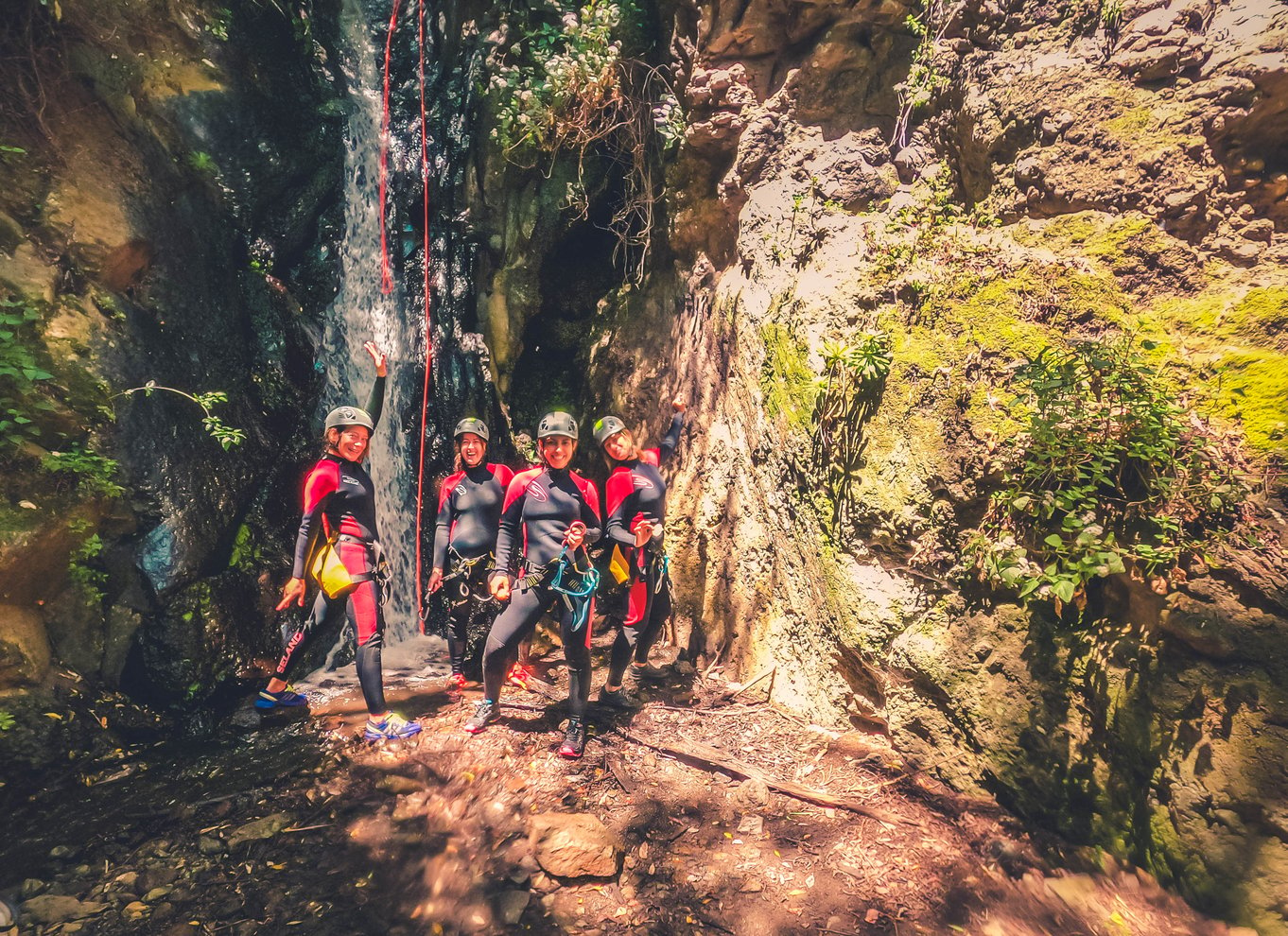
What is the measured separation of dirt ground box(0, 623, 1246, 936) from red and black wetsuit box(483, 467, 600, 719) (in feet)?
1.92

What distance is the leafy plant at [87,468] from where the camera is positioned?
451 cm

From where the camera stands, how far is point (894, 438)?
4.11 metres

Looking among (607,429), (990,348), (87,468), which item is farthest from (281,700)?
(990,348)

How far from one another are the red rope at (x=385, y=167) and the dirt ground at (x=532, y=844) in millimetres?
5305

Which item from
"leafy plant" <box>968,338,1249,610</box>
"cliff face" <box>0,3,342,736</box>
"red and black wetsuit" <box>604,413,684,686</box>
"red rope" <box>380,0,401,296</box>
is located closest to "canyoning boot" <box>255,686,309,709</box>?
"cliff face" <box>0,3,342,736</box>

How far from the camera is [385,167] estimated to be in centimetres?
794

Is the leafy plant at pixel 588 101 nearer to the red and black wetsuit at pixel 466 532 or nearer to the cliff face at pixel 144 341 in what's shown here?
the cliff face at pixel 144 341

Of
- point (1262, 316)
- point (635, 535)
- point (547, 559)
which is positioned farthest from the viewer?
point (635, 535)

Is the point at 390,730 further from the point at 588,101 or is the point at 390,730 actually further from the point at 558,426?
the point at 588,101

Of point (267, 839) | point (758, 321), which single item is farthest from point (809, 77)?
point (267, 839)

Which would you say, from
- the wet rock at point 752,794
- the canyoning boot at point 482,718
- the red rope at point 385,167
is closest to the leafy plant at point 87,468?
the canyoning boot at point 482,718

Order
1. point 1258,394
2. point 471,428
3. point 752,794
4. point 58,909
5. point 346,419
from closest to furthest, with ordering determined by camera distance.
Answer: point 1258,394 → point 58,909 → point 752,794 → point 346,419 → point 471,428

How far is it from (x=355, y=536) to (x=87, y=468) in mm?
2060

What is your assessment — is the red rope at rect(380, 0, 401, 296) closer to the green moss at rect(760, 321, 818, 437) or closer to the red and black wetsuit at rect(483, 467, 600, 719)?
the red and black wetsuit at rect(483, 467, 600, 719)
